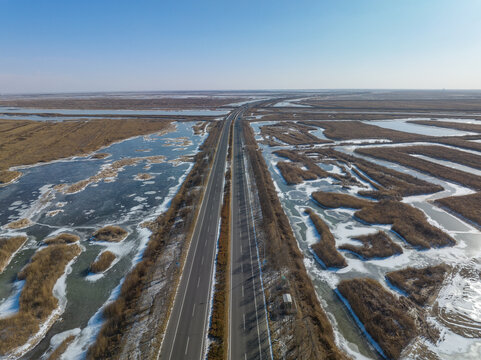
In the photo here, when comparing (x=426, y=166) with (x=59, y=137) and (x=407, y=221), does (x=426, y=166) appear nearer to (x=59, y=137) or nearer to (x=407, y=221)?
(x=407, y=221)

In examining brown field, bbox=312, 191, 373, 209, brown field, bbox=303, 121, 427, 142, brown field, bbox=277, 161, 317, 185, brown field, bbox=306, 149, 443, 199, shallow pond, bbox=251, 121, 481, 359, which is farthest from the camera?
brown field, bbox=303, 121, 427, 142

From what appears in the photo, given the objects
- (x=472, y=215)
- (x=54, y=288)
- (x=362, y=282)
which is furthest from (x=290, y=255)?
(x=472, y=215)

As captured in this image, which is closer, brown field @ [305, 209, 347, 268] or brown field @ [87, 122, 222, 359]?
brown field @ [87, 122, 222, 359]

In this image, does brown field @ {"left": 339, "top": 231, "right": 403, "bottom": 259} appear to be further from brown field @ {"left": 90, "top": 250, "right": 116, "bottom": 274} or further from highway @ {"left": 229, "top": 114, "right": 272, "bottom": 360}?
brown field @ {"left": 90, "top": 250, "right": 116, "bottom": 274}

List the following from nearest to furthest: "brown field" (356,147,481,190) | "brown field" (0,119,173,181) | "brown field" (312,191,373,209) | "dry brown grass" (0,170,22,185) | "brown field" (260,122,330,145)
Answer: "brown field" (312,191,373,209), "brown field" (356,147,481,190), "dry brown grass" (0,170,22,185), "brown field" (0,119,173,181), "brown field" (260,122,330,145)

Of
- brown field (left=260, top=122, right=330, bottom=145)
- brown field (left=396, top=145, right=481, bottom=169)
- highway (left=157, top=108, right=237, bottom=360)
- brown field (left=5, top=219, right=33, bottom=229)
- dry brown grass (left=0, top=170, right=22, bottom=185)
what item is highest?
brown field (left=260, top=122, right=330, bottom=145)

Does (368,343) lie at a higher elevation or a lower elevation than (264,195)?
lower

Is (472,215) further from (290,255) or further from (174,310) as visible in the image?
(174,310)

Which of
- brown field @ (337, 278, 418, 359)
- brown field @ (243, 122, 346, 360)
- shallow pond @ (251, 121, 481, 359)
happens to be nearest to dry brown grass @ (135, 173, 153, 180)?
brown field @ (243, 122, 346, 360)
